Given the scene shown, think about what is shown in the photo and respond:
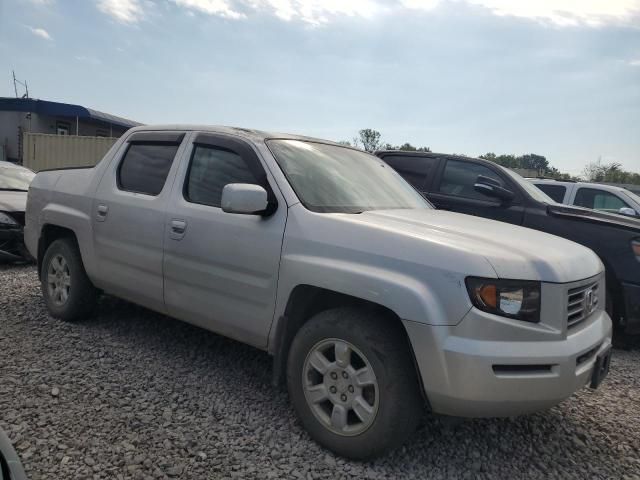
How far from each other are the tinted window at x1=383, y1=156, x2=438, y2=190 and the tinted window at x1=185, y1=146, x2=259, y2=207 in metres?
3.29

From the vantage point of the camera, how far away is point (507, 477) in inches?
106

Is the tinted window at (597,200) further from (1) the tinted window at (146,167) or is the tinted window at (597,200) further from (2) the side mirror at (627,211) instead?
(1) the tinted window at (146,167)

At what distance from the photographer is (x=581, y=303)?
271cm

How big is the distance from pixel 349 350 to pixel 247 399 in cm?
103

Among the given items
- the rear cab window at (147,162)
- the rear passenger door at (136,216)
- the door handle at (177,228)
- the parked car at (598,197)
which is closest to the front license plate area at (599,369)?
the door handle at (177,228)

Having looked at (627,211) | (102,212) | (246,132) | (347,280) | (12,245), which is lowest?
(12,245)

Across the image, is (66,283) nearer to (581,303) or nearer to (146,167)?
(146,167)

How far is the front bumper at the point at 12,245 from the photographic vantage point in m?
6.66

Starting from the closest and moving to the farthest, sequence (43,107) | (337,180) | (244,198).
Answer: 1. (244,198)
2. (337,180)
3. (43,107)

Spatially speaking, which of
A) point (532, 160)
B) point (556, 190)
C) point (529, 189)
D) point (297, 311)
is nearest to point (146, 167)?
point (297, 311)

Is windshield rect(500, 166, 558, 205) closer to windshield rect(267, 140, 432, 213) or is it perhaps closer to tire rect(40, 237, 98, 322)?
windshield rect(267, 140, 432, 213)

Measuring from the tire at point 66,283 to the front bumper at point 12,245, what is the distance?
7.78 feet

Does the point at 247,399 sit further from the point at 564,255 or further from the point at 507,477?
the point at 564,255

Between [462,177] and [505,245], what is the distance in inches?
146
